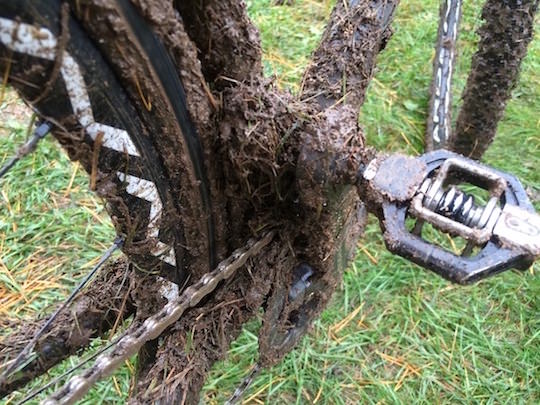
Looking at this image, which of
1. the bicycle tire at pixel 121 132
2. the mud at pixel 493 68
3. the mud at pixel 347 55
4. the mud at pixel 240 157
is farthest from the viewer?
the mud at pixel 493 68

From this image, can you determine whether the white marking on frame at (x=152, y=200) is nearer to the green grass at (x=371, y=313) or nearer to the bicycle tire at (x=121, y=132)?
the bicycle tire at (x=121, y=132)

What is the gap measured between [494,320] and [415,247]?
1127 millimetres

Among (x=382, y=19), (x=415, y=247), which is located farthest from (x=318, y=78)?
(x=415, y=247)

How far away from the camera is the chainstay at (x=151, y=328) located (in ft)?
2.43

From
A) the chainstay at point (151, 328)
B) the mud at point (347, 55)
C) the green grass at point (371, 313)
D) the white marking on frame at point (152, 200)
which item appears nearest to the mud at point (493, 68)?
the green grass at point (371, 313)

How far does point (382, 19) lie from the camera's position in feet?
3.93

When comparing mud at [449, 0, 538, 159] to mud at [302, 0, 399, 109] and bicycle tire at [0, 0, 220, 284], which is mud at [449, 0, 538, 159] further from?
bicycle tire at [0, 0, 220, 284]

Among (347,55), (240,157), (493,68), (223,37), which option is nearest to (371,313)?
(493,68)

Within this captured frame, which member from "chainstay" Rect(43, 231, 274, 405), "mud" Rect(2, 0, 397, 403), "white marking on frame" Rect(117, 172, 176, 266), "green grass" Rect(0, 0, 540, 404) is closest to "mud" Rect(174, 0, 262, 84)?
"mud" Rect(2, 0, 397, 403)

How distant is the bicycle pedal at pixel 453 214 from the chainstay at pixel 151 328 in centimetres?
24

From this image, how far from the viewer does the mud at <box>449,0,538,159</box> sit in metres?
1.56

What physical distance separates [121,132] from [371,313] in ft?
4.04

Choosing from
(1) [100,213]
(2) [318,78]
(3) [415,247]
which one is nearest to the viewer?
(3) [415,247]

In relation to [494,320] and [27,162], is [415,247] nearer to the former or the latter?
[494,320]
